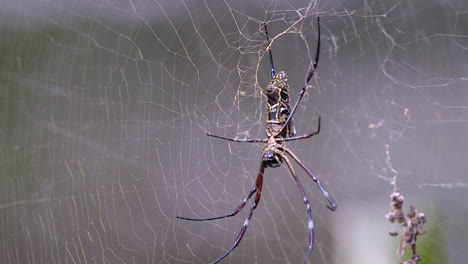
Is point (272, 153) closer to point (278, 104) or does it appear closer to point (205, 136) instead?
point (278, 104)

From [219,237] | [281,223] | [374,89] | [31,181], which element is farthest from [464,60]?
[31,181]

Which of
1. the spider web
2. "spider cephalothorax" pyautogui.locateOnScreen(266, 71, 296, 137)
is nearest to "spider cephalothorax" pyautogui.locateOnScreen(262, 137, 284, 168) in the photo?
"spider cephalothorax" pyautogui.locateOnScreen(266, 71, 296, 137)

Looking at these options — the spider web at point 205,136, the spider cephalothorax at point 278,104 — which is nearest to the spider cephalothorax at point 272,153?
the spider cephalothorax at point 278,104

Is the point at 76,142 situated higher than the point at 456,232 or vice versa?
the point at 76,142

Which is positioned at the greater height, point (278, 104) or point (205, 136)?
point (278, 104)

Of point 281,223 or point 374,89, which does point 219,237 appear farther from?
point 374,89

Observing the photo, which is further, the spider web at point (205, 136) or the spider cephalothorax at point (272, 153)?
the spider web at point (205, 136)

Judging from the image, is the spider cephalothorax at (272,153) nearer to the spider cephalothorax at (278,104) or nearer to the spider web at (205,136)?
the spider cephalothorax at (278,104)

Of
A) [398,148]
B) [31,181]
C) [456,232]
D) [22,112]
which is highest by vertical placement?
[22,112]

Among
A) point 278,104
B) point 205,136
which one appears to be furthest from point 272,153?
point 205,136
